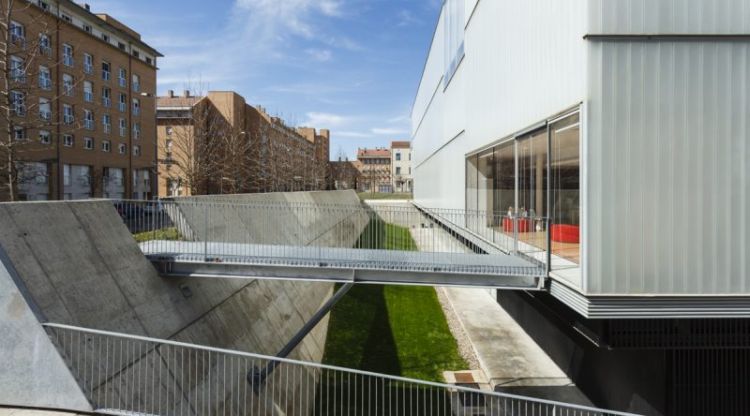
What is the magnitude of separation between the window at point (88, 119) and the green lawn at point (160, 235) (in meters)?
31.8

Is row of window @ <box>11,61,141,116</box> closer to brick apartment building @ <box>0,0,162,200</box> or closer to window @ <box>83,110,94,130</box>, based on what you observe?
brick apartment building @ <box>0,0,162,200</box>

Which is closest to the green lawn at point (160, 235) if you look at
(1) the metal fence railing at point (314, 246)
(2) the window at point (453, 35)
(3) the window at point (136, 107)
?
(1) the metal fence railing at point (314, 246)

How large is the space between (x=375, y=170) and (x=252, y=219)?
107354 mm

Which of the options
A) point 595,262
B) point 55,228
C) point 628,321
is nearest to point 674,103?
point 595,262

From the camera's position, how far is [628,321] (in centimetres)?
740

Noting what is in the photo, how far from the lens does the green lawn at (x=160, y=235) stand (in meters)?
10.2

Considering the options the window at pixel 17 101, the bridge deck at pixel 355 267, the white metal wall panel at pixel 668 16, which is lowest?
the bridge deck at pixel 355 267

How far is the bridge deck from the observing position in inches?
338

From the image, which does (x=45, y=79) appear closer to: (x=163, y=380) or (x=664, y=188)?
(x=163, y=380)

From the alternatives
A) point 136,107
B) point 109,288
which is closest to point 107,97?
point 136,107

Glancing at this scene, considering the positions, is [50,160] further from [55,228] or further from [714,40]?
[714,40]

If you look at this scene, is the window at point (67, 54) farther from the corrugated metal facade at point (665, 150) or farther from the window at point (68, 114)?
the corrugated metal facade at point (665, 150)

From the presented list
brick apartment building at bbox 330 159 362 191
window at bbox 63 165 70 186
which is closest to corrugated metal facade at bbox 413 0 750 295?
window at bbox 63 165 70 186

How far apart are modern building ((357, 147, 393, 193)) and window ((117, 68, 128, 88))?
72238mm
